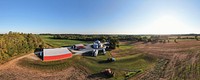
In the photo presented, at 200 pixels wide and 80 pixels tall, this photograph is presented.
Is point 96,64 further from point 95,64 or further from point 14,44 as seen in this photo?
point 14,44

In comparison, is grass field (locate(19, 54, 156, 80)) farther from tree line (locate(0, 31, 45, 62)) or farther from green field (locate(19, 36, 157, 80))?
tree line (locate(0, 31, 45, 62))

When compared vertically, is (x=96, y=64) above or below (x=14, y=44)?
below

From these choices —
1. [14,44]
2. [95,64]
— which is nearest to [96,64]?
[95,64]

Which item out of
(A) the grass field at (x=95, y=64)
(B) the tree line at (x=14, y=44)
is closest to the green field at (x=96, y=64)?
(A) the grass field at (x=95, y=64)

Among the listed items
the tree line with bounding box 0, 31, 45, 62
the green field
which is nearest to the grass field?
the green field

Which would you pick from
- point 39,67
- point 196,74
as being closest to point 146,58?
point 196,74

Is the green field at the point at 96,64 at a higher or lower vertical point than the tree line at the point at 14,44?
lower

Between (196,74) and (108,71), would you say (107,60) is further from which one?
(196,74)

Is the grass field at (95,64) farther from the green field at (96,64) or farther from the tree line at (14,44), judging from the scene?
the tree line at (14,44)
